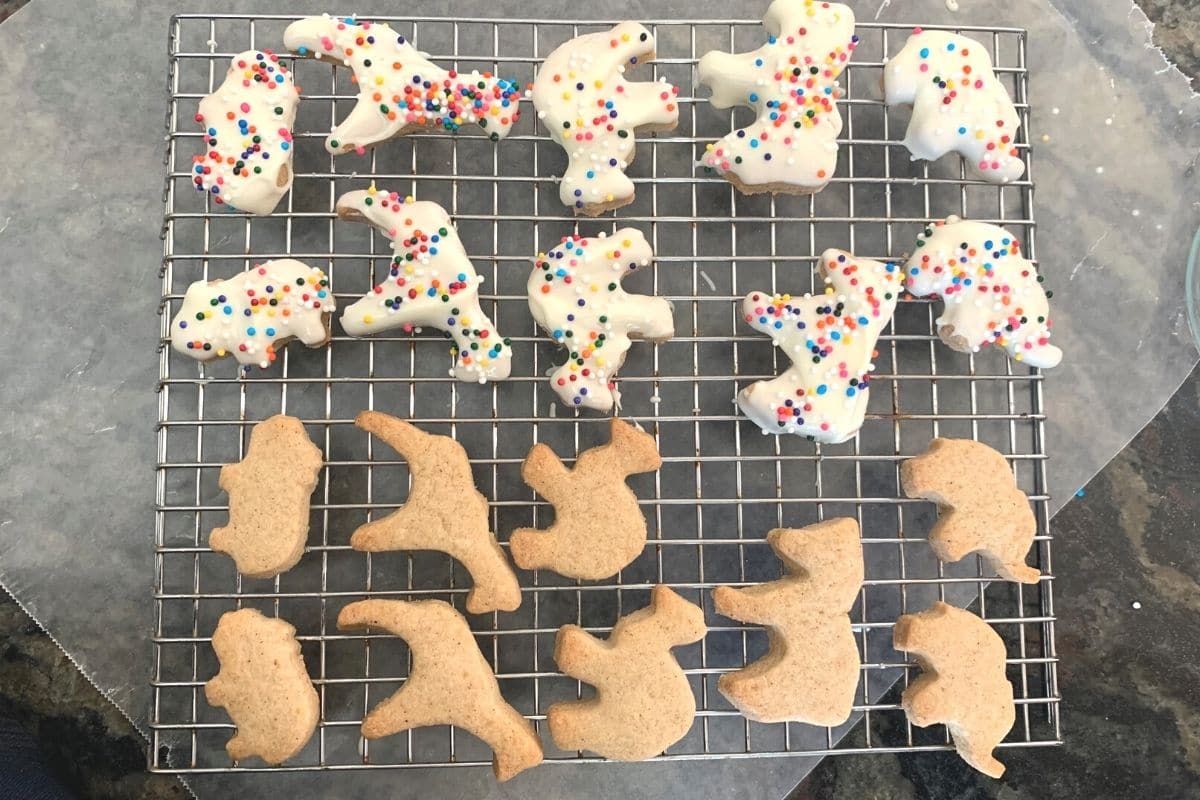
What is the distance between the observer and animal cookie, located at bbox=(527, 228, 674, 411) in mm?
1670

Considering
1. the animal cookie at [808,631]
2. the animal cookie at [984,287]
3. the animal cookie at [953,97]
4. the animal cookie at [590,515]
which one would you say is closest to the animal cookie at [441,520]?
the animal cookie at [590,515]

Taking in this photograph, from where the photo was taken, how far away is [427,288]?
1.66m

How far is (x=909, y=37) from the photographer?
1.84 metres

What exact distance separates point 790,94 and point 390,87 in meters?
0.78

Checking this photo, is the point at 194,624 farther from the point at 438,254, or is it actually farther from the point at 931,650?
the point at 931,650

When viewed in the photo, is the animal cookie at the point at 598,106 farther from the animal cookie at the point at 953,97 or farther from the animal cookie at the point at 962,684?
the animal cookie at the point at 962,684

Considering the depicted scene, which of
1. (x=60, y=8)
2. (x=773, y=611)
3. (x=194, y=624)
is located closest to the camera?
(x=773, y=611)

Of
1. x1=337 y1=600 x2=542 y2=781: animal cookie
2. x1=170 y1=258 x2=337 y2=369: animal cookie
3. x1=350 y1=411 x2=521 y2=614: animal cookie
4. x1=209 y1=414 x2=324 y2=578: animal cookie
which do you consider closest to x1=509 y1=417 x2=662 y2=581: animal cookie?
x1=350 y1=411 x2=521 y2=614: animal cookie

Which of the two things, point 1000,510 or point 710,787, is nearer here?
point 1000,510

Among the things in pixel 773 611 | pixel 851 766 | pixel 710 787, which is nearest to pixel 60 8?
pixel 773 611

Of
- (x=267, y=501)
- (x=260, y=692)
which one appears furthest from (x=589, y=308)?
(x=260, y=692)

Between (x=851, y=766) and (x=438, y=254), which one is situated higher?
(x=438, y=254)

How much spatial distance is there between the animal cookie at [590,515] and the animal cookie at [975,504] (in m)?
0.54

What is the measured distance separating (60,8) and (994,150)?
6.45ft
